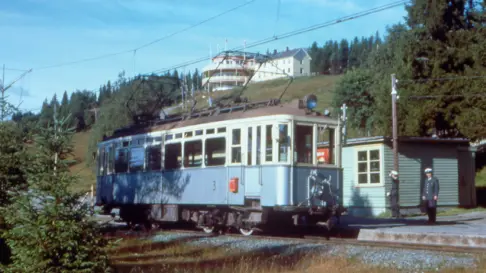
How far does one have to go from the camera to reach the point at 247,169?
14914mm

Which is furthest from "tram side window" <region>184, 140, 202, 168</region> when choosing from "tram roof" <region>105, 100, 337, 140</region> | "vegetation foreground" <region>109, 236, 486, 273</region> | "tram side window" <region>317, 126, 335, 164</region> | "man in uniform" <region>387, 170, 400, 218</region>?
"man in uniform" <region>387, 170, 400, 218</region>

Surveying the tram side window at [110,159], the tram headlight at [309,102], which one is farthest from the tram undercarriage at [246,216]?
the tram headlight at [309,102]

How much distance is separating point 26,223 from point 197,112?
10.8 metres

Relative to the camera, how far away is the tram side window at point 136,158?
1869 cm

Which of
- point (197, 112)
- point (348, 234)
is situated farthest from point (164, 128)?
point (348, 234)

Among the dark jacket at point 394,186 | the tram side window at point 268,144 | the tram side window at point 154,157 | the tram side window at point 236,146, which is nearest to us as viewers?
the tram side window at point 268,144

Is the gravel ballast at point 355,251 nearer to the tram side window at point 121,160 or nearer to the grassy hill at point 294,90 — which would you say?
the tram side window at point 121,160

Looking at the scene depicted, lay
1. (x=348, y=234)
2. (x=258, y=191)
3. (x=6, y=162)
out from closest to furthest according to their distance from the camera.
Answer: (x=6, y=162) → (x=258, y=191) → (x=348, y=234)

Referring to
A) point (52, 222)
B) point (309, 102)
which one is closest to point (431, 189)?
point (309, 102)

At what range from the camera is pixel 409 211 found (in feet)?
83.7

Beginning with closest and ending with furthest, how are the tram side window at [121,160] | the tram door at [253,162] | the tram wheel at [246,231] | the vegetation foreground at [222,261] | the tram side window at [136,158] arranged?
1. the vegetation foreground at [222,261]
2. the tram door at [253,162]
3. the tram wheel at [246,231]
4. the tram side window at [136,158]
5. the tram side window at [121,160]

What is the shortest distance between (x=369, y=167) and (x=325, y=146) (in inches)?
416

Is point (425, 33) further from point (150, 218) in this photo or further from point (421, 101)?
point (150, 218)

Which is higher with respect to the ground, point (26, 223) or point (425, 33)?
point (425, 33)
